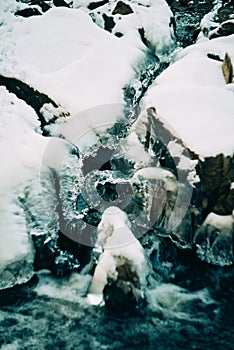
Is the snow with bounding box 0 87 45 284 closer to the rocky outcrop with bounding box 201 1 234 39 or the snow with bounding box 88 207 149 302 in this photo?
the snow with bounding box 88 207 149 302

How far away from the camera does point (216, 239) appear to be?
5574 mm

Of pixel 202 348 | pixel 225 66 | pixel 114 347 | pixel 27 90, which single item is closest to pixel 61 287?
pixel 114 347

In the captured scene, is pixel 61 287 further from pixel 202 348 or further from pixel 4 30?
pixel 4 30

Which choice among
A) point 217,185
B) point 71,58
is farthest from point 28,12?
point 217,185

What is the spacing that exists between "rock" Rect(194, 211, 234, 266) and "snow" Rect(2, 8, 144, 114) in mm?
3388

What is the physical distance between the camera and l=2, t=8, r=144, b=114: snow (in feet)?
25.1

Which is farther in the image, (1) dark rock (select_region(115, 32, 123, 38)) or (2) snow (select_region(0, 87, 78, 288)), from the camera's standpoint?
(1) dark rock (select_region(115, 32, 123, 38))

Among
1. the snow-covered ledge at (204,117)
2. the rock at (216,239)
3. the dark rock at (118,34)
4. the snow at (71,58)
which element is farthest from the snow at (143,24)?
the rock at (216,239)

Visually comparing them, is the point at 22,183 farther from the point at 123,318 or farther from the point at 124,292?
the point at 123,318

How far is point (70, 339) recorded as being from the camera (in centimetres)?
460

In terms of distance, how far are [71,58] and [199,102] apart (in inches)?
143

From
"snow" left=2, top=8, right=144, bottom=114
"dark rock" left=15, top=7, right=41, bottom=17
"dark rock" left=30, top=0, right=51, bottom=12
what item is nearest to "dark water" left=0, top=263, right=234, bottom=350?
"snow" left=2, top=8, right=144, bottom=114

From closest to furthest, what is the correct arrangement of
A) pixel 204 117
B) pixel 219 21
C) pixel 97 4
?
pixel 204 117, pixel 219 21, pixel 97 4

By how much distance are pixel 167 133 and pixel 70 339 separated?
11.5 ft
